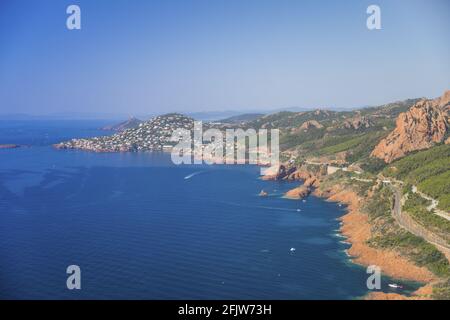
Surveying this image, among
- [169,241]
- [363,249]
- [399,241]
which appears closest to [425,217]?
[399,241]

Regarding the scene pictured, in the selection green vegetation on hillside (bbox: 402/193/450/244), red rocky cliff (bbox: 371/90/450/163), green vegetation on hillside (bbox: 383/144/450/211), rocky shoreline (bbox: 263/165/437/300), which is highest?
red rocky cliff (bbox: 371/90/450/163)

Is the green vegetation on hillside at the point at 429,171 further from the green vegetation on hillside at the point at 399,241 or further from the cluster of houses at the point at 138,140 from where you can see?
the cluster of houses at the point at 138,140

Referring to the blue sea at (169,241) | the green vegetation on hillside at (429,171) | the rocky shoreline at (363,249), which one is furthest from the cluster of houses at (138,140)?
the green vegetation on hillside at (429,171)

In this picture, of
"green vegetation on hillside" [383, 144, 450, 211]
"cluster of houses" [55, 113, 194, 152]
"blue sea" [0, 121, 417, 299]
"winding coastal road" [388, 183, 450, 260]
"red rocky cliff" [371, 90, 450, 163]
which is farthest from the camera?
"cluster of houses" [55, 113, 194, 152]

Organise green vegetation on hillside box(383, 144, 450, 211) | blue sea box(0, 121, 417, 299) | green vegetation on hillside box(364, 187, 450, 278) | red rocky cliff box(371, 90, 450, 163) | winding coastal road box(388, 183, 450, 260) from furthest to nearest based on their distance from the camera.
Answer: red rocky cliff box(371, 90, 450, 163) → green vegetation on hillside box(383, 144, 450, 211) → winding coastal road box(388, 183, 450, 260) → green vegetation on hillside box(364, 187, 450, 278) → blue sea box(0, 121, 417, 299)

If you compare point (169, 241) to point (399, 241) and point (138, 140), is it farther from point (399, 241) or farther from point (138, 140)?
point (138, 140)

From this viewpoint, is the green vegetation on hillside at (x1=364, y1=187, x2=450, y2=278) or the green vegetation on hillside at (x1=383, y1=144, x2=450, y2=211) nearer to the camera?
the green vegetation on hillside at (x1=364, y1=187, x2=450, y2=278)

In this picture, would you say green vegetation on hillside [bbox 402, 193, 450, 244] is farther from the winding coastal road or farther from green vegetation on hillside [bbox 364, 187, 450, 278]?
green vegetation on hillside [bbox 364, 187, 450, 278]

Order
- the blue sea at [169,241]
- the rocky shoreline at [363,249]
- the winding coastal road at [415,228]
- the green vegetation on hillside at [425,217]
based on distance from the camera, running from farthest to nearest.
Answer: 1. the green vegetation on hillside at [425,217]
2. the winding coastal road at [415,228]
3. the rocky shoreline at [363,249]
4. the blue sea at [169,241]

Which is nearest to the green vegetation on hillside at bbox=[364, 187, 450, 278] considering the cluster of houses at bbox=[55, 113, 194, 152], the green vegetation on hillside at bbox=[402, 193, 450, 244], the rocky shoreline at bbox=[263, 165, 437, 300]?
the rocky shoreline at bbox=[263, 165, 437, 300]
